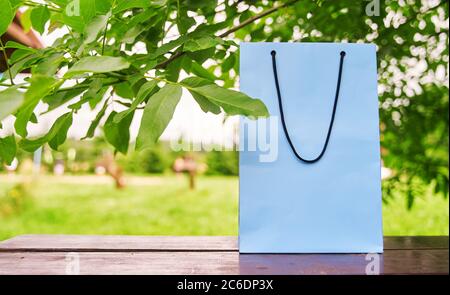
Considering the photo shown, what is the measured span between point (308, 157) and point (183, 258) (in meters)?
0.25

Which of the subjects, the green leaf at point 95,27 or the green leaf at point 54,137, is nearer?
the green leaf at point 95,27

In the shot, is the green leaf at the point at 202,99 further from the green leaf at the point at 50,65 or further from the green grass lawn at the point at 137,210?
the green grass lawn at the point at 137,210

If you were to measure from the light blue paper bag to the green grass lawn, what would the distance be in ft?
7.57

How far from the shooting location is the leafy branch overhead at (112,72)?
0.49m

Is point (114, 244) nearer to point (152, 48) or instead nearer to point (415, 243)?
point (152, 48)

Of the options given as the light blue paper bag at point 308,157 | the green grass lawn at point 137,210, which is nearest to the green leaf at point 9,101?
the light blue paper bag at point 308,157

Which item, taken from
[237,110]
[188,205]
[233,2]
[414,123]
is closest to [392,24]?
[233,2]

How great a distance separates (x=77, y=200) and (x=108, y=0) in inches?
186

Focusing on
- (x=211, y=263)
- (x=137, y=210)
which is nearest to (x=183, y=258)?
(x=211, y=263)

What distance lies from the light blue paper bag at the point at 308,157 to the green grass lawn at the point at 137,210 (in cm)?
231

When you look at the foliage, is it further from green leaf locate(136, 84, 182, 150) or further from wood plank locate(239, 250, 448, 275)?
wood plank locate(239, 250, 448, 275)

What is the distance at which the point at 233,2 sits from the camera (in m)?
1.01

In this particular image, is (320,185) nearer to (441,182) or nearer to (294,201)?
(294,201)

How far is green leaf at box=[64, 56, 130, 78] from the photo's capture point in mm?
468
